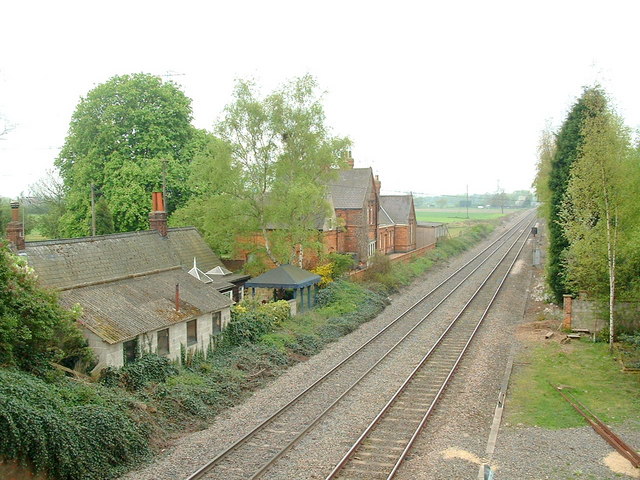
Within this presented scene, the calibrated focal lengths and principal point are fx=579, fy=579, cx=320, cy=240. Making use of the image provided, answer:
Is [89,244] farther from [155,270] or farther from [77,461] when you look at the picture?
[77,461]

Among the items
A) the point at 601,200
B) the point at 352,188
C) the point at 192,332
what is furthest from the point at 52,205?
the point at 601,200

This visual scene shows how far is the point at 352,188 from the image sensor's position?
149 feet

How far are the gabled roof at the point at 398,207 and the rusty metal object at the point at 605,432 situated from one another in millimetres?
38718

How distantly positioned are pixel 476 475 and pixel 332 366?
9072 mm

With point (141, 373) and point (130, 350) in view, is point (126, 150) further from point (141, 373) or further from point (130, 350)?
point (141, 373)

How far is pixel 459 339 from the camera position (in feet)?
79.0

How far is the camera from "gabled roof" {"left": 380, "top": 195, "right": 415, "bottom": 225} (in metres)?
55.2

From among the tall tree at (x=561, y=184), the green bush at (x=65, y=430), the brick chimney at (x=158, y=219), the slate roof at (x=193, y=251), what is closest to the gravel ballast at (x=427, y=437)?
the green bush at (x=65, y=430)

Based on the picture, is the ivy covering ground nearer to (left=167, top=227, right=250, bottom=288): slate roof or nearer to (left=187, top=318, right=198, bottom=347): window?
(left=187, top=318, right=198, bottom=347): window

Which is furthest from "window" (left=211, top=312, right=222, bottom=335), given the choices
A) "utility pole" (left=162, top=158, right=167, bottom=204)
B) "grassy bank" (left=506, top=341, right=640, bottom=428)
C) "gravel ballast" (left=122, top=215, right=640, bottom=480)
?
"utility pole" (left=162, top=158, right=167, bottom=204)

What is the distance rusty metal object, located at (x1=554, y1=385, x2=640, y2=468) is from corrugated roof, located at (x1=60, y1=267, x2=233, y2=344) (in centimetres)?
1209

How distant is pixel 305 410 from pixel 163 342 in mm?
5479

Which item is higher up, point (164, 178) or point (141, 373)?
point (164, 178)

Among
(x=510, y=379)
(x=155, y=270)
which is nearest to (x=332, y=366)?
(x=510, y=379)
